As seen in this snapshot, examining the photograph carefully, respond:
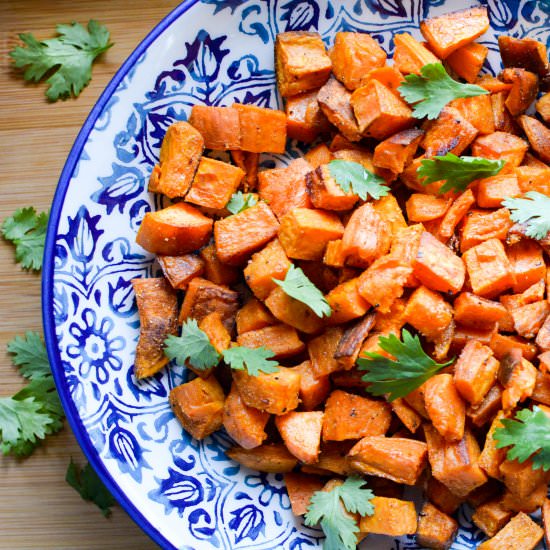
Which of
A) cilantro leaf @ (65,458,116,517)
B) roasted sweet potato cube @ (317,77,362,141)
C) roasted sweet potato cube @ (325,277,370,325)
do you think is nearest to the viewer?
roasted sweet potato cube @ (325,277,370,325)

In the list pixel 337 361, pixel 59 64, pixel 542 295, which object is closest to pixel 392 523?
pixel 337 361

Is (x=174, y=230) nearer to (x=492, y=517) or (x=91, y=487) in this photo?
(x=91, y=487)

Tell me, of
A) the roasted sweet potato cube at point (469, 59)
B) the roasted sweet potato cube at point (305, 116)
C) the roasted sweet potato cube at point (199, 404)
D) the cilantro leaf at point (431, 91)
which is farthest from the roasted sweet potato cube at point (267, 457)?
the roasted sweet potato cube at point (469, 59)

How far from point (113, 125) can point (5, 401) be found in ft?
3.96

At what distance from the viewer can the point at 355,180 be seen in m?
2.50

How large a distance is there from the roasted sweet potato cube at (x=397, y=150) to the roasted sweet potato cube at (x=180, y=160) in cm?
66

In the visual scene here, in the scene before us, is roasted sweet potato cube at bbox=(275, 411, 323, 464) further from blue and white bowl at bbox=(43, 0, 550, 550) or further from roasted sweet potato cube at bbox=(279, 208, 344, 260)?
roasted sweet potato cube at bbox=(279, 208, 344, 260)

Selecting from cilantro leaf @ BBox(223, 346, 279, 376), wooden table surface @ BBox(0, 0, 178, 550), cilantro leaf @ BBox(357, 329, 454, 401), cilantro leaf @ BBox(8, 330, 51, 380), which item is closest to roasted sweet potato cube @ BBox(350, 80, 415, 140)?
cilantro leaf @ BBox(357, 329, 454, 401)

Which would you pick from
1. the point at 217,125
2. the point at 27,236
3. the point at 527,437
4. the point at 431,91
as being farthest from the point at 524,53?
the point at 27,236

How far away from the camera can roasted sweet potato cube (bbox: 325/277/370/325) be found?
93.6 inches

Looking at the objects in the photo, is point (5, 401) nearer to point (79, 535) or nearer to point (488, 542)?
point (79, 535)

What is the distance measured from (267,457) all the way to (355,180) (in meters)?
1.05

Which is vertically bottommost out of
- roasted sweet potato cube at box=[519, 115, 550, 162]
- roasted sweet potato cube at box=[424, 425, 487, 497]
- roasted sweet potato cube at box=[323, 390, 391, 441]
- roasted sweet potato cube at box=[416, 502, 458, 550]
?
roasted sweet potato cube at box=[416, 502, 458, 550]

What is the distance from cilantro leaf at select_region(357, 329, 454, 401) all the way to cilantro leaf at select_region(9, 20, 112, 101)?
1.70m
